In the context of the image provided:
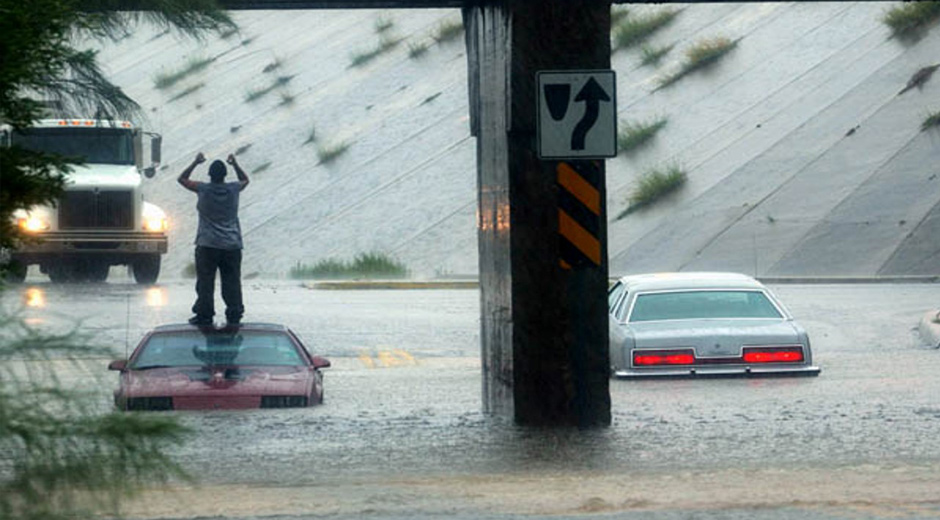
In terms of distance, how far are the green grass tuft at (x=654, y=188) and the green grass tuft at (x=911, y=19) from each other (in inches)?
303

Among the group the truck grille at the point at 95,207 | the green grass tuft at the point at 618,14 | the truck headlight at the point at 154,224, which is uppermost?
the green grass tuft at the point at 618,14

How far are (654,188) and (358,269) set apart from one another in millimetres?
7286

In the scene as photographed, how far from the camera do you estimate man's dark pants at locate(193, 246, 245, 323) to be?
57.8 feet

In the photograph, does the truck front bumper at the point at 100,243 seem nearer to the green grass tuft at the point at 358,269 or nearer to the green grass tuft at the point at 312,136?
the green grass tuft at the point at 358,269

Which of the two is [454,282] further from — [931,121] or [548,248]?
[548,248]

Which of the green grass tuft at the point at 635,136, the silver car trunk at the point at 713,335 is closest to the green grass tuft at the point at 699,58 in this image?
the green grass tuft at the point at 635,136

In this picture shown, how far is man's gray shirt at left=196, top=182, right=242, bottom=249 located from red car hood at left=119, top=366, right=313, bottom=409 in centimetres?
229

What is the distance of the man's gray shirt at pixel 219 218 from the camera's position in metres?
18.0

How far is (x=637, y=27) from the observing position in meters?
51.9

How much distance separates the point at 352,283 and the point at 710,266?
7549 millimetres

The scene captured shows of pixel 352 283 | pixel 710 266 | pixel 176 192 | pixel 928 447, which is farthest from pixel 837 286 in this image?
pixel 928 447

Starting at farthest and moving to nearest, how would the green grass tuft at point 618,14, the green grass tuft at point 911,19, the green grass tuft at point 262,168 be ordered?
the green grass tuft at point 618,14, the green grass tuft at point 262,168, the green grass tuft at point 911,19

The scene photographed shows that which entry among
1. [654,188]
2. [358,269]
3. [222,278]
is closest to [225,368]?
[222,278]

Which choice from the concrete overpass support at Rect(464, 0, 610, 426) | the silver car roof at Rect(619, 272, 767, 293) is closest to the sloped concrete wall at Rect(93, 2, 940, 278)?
the silver car roof at Rect(619, 272, 767, 293)
